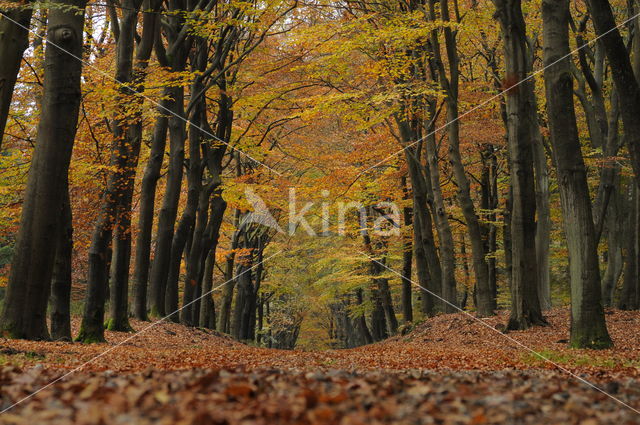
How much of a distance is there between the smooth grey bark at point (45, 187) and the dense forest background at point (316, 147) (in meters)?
0.03

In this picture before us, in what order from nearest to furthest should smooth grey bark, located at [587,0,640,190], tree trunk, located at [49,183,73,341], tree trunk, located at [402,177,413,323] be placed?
smooth grey bark, located at [587,0,640,190]
tree trunk, located at [49,183,73,341]
tree trunk, located at [402,177,413,323]

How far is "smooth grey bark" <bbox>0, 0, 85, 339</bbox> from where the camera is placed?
9203 millimetres

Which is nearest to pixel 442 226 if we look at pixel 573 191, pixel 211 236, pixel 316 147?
pixel 211 236

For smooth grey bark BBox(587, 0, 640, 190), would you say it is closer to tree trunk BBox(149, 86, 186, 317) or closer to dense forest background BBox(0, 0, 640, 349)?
dense forest background BBox(0, 0, 640, 349)

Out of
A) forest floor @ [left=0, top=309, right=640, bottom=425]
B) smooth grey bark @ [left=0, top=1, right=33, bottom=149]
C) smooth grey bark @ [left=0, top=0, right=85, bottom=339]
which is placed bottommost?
forest floor @ [left=0, top=309, right=640, bottom=425]

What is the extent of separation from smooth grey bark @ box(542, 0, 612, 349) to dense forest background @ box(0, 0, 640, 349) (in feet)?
0.11

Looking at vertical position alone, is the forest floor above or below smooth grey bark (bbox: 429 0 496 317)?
below

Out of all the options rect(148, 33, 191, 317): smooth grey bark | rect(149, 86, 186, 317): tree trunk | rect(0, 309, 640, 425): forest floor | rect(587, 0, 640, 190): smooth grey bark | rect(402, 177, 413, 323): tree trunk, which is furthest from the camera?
rect(402, 177, 413, 323): tree trunk

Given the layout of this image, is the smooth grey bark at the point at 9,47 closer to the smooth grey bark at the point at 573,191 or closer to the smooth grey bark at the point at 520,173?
the smooth grey bark at the point at 573,191

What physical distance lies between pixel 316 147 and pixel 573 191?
59.2ft

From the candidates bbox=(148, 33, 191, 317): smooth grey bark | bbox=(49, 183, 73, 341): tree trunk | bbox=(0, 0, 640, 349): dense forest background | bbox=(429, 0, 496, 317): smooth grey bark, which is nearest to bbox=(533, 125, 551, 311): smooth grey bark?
bbox=(0, 0, 640, 349): dense forest background

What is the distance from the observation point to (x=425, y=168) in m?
21.5

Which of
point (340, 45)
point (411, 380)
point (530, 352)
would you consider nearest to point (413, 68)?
point (340, 45)

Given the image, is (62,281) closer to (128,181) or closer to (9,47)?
(128,181)
